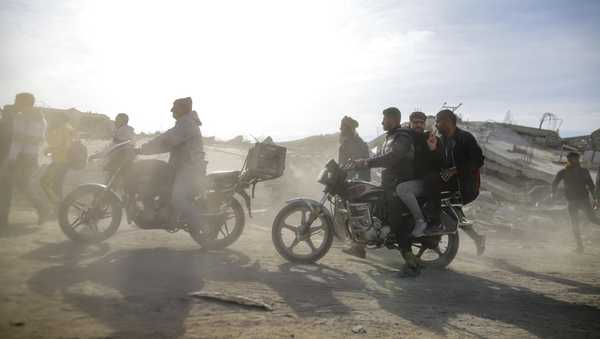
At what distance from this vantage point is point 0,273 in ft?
14.0

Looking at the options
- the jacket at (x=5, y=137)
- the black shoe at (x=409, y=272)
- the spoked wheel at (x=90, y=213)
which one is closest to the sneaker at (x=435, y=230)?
the black shoe at (x=409, y=272)

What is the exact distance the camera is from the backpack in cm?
828

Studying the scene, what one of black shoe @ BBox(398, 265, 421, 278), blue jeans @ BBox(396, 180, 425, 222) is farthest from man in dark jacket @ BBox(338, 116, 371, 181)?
black shoe @ BBox(398, 265, 421, 278)

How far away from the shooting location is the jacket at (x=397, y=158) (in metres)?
5.62

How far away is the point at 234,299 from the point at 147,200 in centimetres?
260

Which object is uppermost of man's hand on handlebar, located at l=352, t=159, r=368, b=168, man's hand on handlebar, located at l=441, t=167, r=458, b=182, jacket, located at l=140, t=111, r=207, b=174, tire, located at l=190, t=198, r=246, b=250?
jacket, located at l=140, t=111, r=207, b=174

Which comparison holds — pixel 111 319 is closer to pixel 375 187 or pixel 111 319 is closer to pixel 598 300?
pixel 375 187

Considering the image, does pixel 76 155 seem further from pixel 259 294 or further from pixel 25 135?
pixel 259 294

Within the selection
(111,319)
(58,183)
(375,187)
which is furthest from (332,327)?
(58,183)

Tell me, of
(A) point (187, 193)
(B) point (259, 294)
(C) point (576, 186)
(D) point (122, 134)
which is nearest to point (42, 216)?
(D) point (122, 134)

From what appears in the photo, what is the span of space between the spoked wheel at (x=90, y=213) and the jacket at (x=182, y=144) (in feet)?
3.43

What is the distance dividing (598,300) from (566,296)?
1.02ft

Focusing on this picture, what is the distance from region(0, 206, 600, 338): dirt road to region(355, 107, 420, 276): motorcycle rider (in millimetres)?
397

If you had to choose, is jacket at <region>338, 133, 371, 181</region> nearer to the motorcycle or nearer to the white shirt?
the motorcycle
